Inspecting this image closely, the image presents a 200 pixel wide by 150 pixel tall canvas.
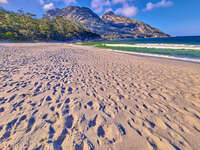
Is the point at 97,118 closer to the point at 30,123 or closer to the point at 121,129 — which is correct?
the point at 121,129

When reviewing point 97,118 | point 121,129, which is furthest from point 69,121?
point 121,129

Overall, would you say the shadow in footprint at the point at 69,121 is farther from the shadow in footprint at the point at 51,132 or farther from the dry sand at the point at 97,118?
the shadow in footprint at the point at 51,132

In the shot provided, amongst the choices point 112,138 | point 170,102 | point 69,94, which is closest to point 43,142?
point 112,138

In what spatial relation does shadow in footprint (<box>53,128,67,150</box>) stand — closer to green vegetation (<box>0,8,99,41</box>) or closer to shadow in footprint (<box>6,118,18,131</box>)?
shadow in footprint (<box>6,118,18,131</box>)

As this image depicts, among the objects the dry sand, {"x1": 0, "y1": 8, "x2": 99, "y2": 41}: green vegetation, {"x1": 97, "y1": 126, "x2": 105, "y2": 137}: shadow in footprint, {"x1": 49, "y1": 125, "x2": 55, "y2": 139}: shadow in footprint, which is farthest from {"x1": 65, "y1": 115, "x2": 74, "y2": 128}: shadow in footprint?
{"x1": 0, "y1": 8, "x2": 99, "y2": 41}: green vegetation

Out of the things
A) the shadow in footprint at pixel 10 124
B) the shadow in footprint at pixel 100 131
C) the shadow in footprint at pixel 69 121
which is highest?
the shadow in footprint at pixel 10 124

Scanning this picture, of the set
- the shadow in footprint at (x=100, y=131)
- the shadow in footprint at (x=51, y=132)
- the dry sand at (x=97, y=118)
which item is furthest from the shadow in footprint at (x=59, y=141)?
the shadow in footprint at (x=100, y=131)

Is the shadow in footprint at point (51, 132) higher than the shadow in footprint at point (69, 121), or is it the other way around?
the shadow in footprint at point (51, 132)

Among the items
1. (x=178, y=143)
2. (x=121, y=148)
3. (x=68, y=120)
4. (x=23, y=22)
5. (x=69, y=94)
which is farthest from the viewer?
(x=23, y=22)

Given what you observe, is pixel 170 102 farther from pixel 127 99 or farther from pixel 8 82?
pixel 8 82

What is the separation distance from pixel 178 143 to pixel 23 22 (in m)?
79.3

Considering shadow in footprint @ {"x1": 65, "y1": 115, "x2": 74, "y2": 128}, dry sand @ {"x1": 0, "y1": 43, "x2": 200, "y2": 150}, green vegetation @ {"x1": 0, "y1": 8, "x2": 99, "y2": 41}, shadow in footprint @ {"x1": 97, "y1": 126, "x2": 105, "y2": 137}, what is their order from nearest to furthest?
dry sand @ {"x1": 0, "y1": 43, "x2": 200, "y2": 150}
shadow in footprint @ {"x1": 97, "y1": 126, "x2": 105, "y2": 137}
shadow in footprint @ {"x1": 65, "y1": 115, "x2": 74, "y2": 128}
green vegetation @ {"x1": 0, "y1": 8, "x2": 99, "y2": 41}

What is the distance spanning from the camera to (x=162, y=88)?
4.03m

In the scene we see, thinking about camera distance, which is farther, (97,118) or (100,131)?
(97,118)
